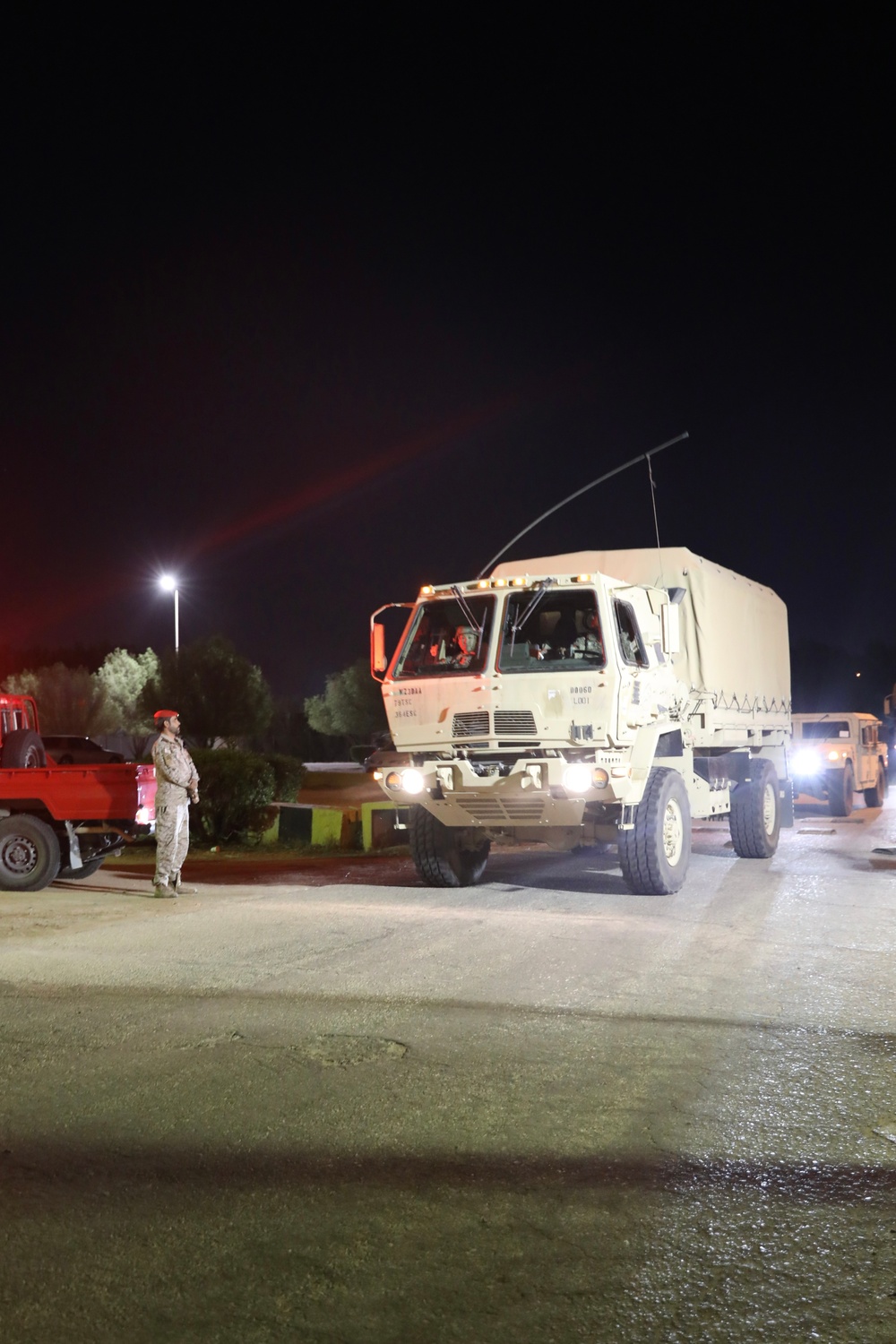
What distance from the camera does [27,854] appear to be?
13.8 metres

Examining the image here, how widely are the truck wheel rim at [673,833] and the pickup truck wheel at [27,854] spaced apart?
21.7 ft

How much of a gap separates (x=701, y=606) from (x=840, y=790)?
1145 cm

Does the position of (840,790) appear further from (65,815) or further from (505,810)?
(65,815)

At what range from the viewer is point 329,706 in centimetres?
7800

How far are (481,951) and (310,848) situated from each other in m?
10.2

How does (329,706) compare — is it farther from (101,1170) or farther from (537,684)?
(101,1170)

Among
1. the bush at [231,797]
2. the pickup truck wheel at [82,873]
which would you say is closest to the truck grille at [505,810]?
the pickup truck wheel at [82,873]

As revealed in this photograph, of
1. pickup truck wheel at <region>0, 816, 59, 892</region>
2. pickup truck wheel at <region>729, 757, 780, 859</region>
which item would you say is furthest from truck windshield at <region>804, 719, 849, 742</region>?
pickup truck wheel at <region>0, 816, 59, 892</region>

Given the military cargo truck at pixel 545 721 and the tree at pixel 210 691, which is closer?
the military cargo truck at pixel 545 721

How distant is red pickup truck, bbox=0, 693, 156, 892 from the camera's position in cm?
1344

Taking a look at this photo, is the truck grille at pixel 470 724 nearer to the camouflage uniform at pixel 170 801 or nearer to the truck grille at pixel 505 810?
A: the truck grille at pixel 505 810

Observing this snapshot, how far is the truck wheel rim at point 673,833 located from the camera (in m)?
12.7

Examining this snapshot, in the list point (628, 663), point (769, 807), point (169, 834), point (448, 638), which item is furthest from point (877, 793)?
point (169, 834)

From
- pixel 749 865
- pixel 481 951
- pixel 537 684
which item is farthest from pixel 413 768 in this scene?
pixel 749 865
